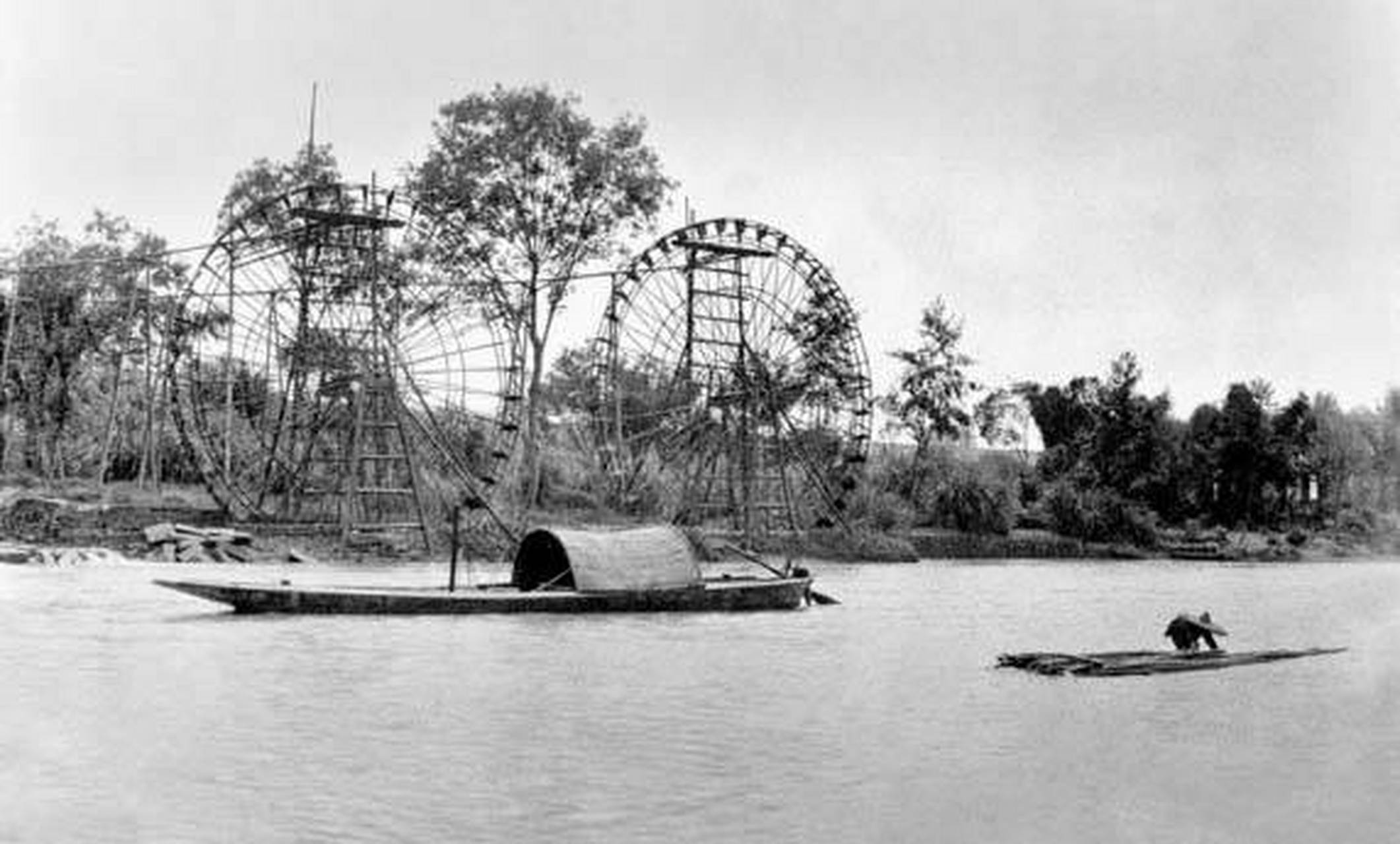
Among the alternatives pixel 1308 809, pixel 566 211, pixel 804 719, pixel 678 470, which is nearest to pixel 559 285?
pixel 566 211

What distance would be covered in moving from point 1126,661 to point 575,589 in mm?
9989

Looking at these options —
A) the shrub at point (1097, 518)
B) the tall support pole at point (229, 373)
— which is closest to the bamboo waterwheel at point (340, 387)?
the tall support pole at point (229, 373)

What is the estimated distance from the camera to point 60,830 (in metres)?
10.8

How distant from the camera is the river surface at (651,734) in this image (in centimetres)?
1163

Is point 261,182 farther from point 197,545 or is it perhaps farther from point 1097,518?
point 1097,518

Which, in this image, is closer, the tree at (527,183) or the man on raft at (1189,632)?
the man on raft at (1189,632)

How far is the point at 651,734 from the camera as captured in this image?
50.5 ft

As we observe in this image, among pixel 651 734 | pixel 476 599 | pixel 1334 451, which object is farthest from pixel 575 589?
pixel 1334 451

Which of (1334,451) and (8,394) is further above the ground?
(1334,451)

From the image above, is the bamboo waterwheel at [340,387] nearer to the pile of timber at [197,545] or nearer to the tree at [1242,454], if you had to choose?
the pile of timber at [197,545]

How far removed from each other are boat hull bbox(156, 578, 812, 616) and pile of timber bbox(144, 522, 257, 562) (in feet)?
37.1

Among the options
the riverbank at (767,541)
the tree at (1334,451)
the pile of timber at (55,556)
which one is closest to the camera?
the pile of timber at (55,556)

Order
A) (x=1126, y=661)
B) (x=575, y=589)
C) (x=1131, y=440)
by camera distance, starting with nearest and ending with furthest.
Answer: (x=1126, y=661), (x=575, y=589), (x=1131, y=440)

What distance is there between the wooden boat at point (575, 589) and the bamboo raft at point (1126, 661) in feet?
25.7
